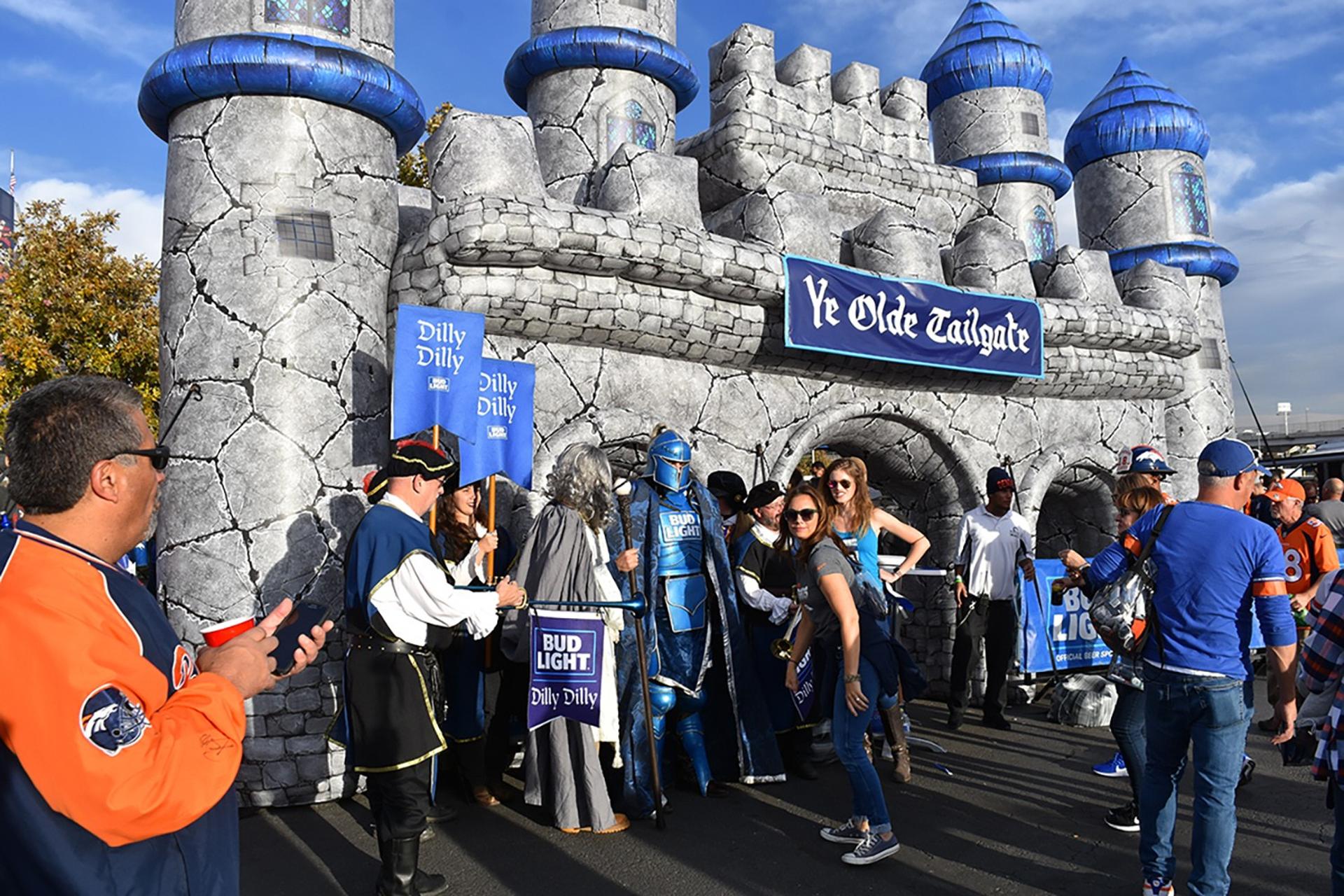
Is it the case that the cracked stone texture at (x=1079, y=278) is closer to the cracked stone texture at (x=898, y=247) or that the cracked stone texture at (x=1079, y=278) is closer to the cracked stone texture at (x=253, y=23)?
the cracked stone texture at (x=898, y=247)

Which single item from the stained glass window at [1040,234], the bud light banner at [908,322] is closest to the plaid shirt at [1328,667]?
the bud light banner at [908,322]

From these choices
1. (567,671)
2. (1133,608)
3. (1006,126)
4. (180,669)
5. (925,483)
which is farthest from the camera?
(1006,126)

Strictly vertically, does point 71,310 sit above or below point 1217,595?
above

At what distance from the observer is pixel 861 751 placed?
418cm

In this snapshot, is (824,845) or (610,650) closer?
(824,845)

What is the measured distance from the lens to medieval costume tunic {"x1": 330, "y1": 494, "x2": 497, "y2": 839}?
146 inches

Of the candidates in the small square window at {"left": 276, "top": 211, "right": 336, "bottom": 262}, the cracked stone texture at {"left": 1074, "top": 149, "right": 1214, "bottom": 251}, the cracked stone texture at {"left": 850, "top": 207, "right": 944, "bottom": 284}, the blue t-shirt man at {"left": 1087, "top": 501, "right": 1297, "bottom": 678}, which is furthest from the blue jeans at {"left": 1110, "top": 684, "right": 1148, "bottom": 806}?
the cracked stone texture at {"left": 1074, "top": 149, "right": 1214, "bottom": 251}

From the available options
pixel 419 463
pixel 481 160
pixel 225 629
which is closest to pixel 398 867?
pixel 419 463

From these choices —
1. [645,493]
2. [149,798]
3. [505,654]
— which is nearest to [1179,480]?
[645,493]

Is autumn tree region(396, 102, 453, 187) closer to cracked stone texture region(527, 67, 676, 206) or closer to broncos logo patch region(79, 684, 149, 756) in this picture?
cracked stone texture region(527, 67, 676, 206)

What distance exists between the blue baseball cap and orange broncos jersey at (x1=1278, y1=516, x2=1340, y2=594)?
3607mm

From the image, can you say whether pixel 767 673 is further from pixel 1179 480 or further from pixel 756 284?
pixel 1179 480

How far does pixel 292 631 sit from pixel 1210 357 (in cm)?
1230

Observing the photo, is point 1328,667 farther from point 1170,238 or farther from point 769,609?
point 1170,238
